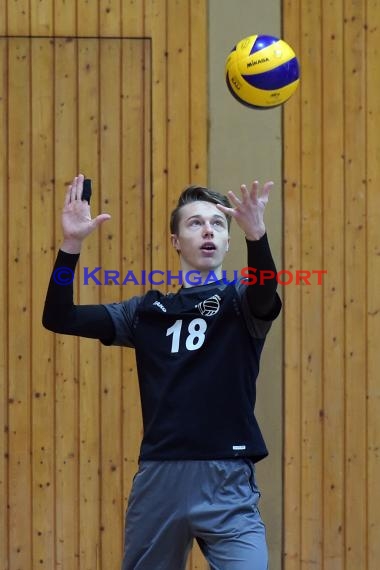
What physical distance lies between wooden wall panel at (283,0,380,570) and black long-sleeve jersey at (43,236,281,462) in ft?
7.08

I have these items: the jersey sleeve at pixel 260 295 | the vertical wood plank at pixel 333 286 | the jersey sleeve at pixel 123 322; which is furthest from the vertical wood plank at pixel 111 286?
the jersey sleeve at pixel 260 295

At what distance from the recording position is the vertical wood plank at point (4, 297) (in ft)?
19.9

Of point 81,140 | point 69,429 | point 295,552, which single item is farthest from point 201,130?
point 295,552

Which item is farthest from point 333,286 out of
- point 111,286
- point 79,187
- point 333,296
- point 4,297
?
point 79,187

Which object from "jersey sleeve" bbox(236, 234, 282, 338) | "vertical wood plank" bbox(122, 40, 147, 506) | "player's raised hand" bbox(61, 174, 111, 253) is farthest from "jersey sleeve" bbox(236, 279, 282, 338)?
"vertical wood plank" bbox(122, 40, 147, 506)

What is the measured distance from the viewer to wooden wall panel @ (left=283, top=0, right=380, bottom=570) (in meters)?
6.18

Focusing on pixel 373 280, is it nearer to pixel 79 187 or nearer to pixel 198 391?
pixel 198 391

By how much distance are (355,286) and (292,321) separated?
1.50 ft

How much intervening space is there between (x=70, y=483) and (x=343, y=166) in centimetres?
262

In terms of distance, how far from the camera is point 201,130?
20.4 feet

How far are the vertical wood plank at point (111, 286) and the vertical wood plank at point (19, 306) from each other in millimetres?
459

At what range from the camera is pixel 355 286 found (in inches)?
246

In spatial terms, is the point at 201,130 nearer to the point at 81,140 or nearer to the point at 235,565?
the point at 81,140

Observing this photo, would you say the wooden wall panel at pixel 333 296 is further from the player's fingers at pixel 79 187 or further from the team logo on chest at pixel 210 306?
the player's fingers at pixel 79 187
